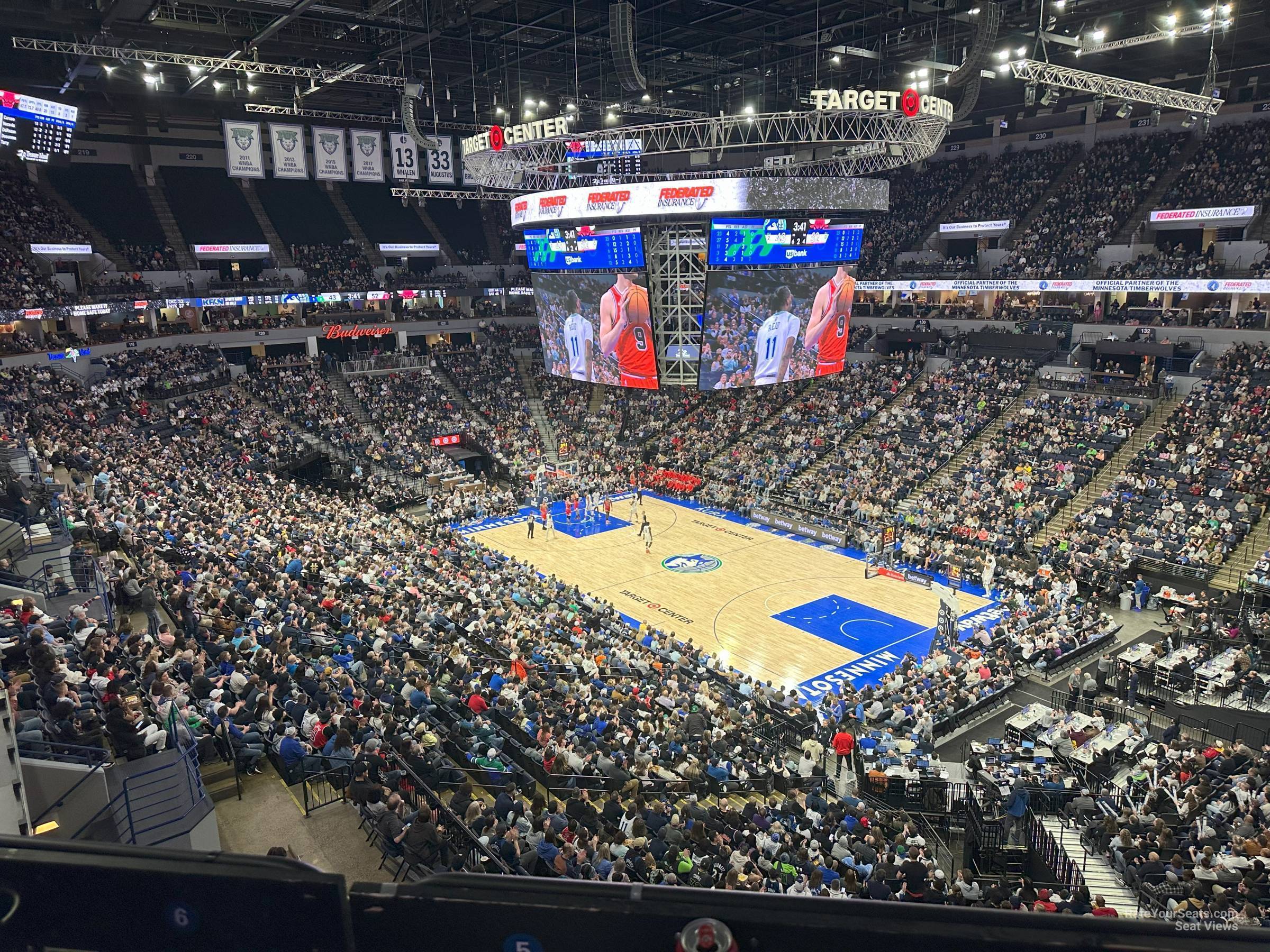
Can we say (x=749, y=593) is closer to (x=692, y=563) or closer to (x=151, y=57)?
(x=692, y=563)

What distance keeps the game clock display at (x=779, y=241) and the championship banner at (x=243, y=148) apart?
20.2 metres

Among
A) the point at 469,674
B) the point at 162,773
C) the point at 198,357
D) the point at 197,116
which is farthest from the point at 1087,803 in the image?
the point at 197,116

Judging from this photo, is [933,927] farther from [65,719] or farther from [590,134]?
[590,134]

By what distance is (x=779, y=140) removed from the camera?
872 inches

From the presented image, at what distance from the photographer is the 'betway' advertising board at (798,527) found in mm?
32344

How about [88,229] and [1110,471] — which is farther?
[88,229]

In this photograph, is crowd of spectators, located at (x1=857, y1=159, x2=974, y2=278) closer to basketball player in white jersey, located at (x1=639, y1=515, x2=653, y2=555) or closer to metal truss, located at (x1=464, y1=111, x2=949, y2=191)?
metal truss, located at (x1=464, y1=111, x2=949, y2=191)

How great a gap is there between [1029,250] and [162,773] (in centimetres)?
4258

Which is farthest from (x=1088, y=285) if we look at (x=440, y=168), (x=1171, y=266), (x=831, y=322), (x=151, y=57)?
(x=151, y=57)

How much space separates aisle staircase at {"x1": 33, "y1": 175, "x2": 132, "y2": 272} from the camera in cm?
4369

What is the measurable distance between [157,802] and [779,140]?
19714 millimetres

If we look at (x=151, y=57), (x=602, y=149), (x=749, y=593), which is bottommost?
(x=749, y=593)

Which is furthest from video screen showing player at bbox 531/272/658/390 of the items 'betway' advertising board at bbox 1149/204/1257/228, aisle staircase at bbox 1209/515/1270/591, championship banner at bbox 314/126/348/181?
'betway' advertising board at bbox 1149/204/1257/228

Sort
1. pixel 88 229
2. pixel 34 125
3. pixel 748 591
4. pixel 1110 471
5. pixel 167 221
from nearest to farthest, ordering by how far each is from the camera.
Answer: pixel 34 125 < pixel 748 591 < pixel 1110 471 < pixel 88 229 < pixel 167 221
